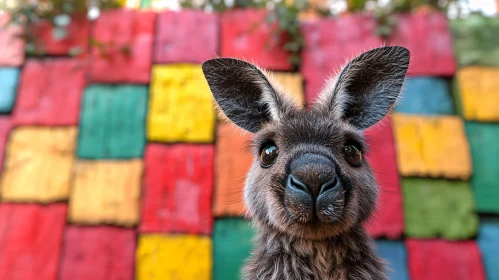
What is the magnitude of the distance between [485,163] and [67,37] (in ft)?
12.4

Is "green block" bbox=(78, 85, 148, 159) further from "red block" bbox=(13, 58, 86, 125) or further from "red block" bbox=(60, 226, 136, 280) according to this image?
"red block" bbox=(60, 226, 136, 280)

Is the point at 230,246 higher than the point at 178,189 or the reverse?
the reverse

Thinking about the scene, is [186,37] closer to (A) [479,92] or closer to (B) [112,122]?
(B) [112,122]

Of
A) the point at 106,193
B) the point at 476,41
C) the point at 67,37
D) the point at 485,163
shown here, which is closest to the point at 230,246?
the point at 106,193

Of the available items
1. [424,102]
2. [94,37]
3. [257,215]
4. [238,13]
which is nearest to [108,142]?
[94,37]

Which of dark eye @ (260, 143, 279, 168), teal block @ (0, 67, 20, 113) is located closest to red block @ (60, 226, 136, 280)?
teal block @ (0, 67, 20, 113)

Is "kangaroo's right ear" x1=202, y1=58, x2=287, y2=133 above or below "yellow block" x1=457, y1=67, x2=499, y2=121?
below

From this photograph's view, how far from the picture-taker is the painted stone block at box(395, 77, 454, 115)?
3.39m

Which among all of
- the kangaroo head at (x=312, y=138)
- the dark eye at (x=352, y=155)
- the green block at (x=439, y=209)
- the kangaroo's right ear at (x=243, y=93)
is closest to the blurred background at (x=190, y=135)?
the green block at (x=439, y=209)

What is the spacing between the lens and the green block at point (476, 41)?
3.47 meters

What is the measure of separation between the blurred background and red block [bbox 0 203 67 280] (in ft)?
0.03

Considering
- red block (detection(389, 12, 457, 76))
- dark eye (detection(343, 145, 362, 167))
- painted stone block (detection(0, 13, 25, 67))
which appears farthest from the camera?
painted stone block (detection(0, 13, 25, 67))

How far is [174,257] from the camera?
310cm

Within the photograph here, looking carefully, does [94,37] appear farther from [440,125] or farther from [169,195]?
[440,125]
